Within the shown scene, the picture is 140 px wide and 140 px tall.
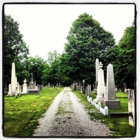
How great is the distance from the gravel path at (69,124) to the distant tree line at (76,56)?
1183 mm

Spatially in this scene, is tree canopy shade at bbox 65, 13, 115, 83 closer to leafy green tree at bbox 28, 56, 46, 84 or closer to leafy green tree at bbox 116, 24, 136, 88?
leafy green tree at bbox 116, 24, 136, 88

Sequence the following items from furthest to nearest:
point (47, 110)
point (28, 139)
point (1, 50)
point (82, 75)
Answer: point (82, 75)
point (47, 110)
point (1, 50)
point (28, 139)

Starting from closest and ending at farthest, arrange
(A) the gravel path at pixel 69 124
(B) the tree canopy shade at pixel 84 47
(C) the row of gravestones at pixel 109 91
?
(A) the gravel path at pixel 69 124 → (C) the row of gravestones at pixel 109 91 → (B) the tree canopy shade at pixel 84 47

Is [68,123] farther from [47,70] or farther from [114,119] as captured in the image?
[47,70]

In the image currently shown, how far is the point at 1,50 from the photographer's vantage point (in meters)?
7.42

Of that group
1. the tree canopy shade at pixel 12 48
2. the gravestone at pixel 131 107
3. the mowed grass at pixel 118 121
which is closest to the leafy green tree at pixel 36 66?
the tree canopy shade at pixel 12 48

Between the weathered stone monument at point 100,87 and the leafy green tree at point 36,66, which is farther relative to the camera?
the weathered stone monument at point 100,87

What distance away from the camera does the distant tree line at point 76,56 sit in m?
8.54

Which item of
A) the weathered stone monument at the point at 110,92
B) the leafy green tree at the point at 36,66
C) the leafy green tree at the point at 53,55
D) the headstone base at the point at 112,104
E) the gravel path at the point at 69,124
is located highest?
the leafy green tree at the point at 53,55

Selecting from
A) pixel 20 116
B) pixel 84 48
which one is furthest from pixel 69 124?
pixel 84 48

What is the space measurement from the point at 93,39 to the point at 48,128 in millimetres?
3667

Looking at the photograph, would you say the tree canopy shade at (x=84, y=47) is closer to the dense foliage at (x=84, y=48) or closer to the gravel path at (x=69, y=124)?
the dense foliage at (x=84, y=48)

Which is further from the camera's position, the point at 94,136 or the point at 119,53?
the point at 119,53

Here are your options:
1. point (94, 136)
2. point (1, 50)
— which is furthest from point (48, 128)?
point (1, 50)
